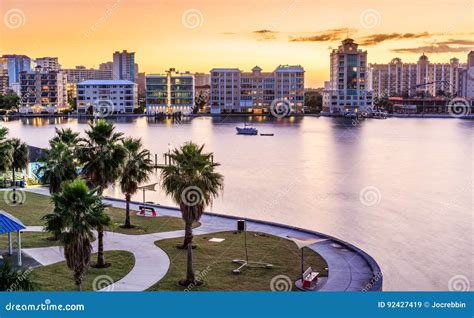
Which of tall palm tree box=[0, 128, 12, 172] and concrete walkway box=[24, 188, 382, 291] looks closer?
concrete walkway box=[24, 188, 382, 291]

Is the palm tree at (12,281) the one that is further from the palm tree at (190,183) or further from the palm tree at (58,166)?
the palm tree at (58,166)

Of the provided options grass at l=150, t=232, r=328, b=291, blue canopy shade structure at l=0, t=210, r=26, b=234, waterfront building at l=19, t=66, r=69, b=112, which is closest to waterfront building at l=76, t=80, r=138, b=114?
waterfront building at l=19, t=66, r=69, b=112

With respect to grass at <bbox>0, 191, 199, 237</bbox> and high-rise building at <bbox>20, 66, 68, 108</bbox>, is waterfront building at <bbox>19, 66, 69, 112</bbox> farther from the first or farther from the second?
grass at <bbox>0, 191, 199, 237</bbox>

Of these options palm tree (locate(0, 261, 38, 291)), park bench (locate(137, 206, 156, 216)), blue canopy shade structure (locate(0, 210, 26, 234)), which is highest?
palm tree (locate(0, 261, 38, 291))

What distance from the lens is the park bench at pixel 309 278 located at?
17.3 meters

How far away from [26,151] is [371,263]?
79.3 ft

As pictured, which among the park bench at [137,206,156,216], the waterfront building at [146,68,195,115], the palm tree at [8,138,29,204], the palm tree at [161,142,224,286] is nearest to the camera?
the palm tree at [161,142,224,286]

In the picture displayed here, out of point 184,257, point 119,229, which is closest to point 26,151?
point 119,229

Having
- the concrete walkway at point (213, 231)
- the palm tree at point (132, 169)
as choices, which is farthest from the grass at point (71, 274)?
the palm tree at point (132, 169)

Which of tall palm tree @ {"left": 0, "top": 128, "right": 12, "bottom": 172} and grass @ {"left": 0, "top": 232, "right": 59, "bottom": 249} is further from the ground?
tall palm tree @ {"left": 0, "top": 128, "right": 12, "bottom": 172}

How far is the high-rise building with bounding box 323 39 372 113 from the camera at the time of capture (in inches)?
6373

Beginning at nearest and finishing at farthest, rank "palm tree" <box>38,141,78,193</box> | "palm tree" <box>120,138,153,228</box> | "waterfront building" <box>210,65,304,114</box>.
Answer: "palm tree" <box>38,141,78,193</box>, "palm tree" <box>120,138,153,228</box>, "waterfront building" <box>210,65,304,114</box>

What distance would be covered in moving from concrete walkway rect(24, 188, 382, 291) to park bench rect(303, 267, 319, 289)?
31cm

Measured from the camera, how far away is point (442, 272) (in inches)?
898
